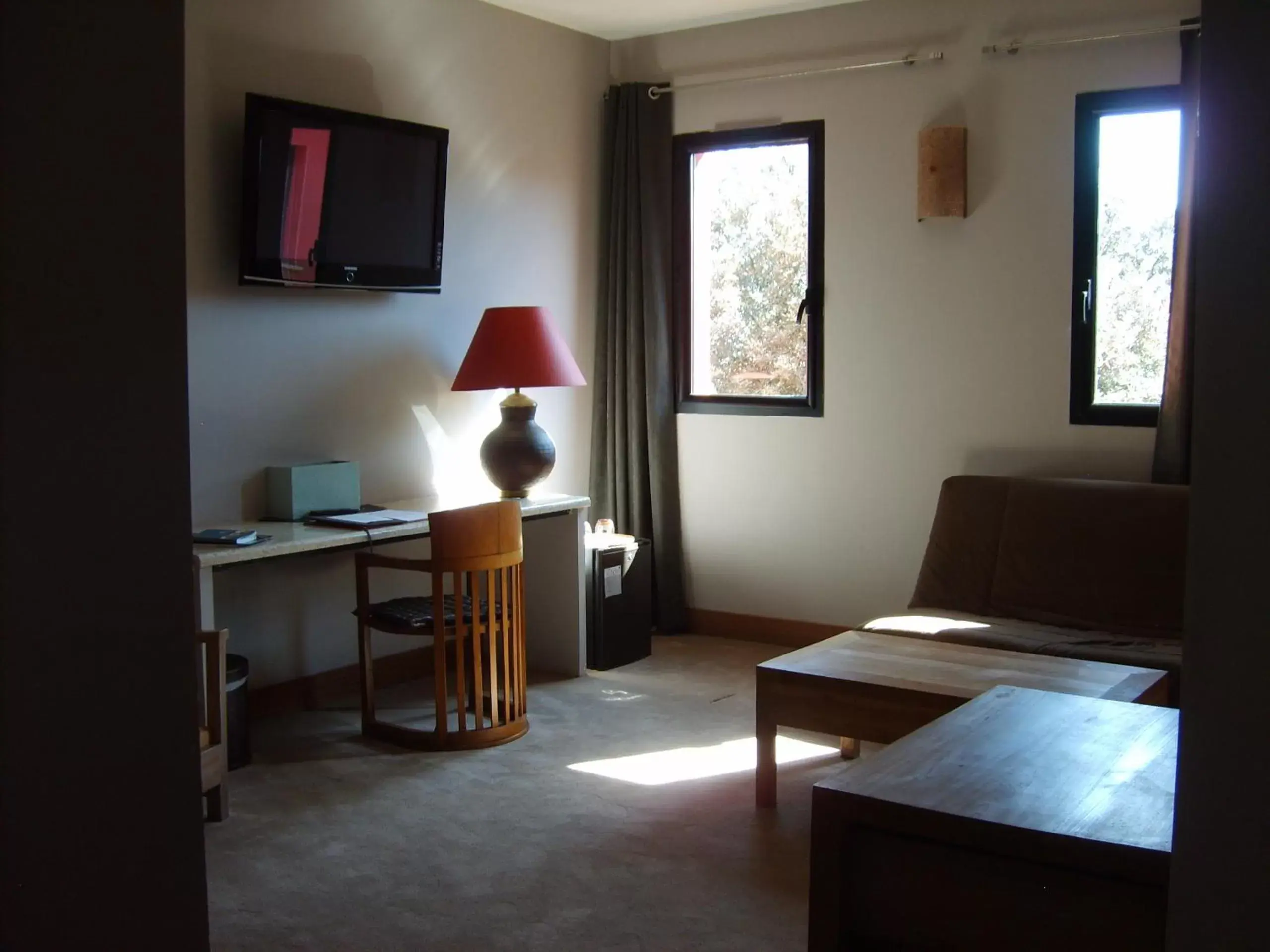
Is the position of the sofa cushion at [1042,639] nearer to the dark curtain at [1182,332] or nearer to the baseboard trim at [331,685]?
the dark curtain at [1182,332]

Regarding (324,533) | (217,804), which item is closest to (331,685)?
(324,533)

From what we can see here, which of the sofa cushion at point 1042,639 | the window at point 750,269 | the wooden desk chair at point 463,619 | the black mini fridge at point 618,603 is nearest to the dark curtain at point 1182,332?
the sofa cushion at point 1042,639

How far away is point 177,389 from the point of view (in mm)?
1113

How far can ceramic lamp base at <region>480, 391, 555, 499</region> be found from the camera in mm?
4621

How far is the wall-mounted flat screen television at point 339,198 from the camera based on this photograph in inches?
157

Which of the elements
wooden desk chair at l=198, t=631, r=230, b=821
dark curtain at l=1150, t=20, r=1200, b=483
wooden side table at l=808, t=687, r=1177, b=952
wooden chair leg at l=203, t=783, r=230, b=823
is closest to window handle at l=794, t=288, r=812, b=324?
dark curtain at l=1150, t=20, r=1200, b=483

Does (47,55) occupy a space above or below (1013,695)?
above

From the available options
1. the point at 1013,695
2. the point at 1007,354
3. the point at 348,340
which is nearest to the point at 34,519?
the point at 1013,695

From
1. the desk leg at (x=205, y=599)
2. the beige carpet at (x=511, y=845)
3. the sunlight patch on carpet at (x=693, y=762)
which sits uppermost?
the desk leg at (x=205, y=599)

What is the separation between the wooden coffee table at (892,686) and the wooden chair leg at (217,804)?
1.39m

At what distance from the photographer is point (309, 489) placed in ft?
13.5

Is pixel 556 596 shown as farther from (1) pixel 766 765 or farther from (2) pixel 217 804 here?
(2) pixel 217 804

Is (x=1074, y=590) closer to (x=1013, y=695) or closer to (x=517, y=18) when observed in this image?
(x=1013, y=695)

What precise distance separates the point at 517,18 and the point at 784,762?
10.1ft
